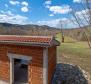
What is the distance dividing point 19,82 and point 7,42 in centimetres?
273

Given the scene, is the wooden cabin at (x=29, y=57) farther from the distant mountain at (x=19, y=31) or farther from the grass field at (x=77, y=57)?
the distant mountain at (x=19, y=31)

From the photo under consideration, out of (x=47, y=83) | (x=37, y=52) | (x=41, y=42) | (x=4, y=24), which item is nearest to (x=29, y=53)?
(x=37, y=52)

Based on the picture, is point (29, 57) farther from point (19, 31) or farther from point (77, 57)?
point (19, 31)

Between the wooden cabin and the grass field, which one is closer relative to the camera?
the wooden cabin

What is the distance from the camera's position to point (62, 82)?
1277cm

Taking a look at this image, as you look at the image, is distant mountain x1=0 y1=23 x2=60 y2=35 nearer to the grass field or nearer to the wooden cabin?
the grass field

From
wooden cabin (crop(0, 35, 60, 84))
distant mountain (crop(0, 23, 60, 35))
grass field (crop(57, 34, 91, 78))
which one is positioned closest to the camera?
wooden cabin (crop(0, 35, 60, 84))

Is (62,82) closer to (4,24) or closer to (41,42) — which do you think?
(41,42)

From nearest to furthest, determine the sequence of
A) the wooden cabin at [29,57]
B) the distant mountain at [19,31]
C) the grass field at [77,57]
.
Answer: the wooden cabin at [29,57]
the grass field at [77,57]
the distant mountain at [19,31]

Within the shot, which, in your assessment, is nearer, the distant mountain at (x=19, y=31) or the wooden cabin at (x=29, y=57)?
the wooden cabin at (x=29, y=57)

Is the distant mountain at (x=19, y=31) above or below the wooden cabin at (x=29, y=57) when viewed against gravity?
above

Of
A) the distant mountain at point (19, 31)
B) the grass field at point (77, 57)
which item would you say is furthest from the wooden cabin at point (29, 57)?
the distant mountain at point (19, 31)

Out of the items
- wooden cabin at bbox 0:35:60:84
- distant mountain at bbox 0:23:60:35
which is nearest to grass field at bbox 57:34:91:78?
wooden cabin at bbox 0:35:60:84

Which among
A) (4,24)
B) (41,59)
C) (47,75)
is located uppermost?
(4,24)
